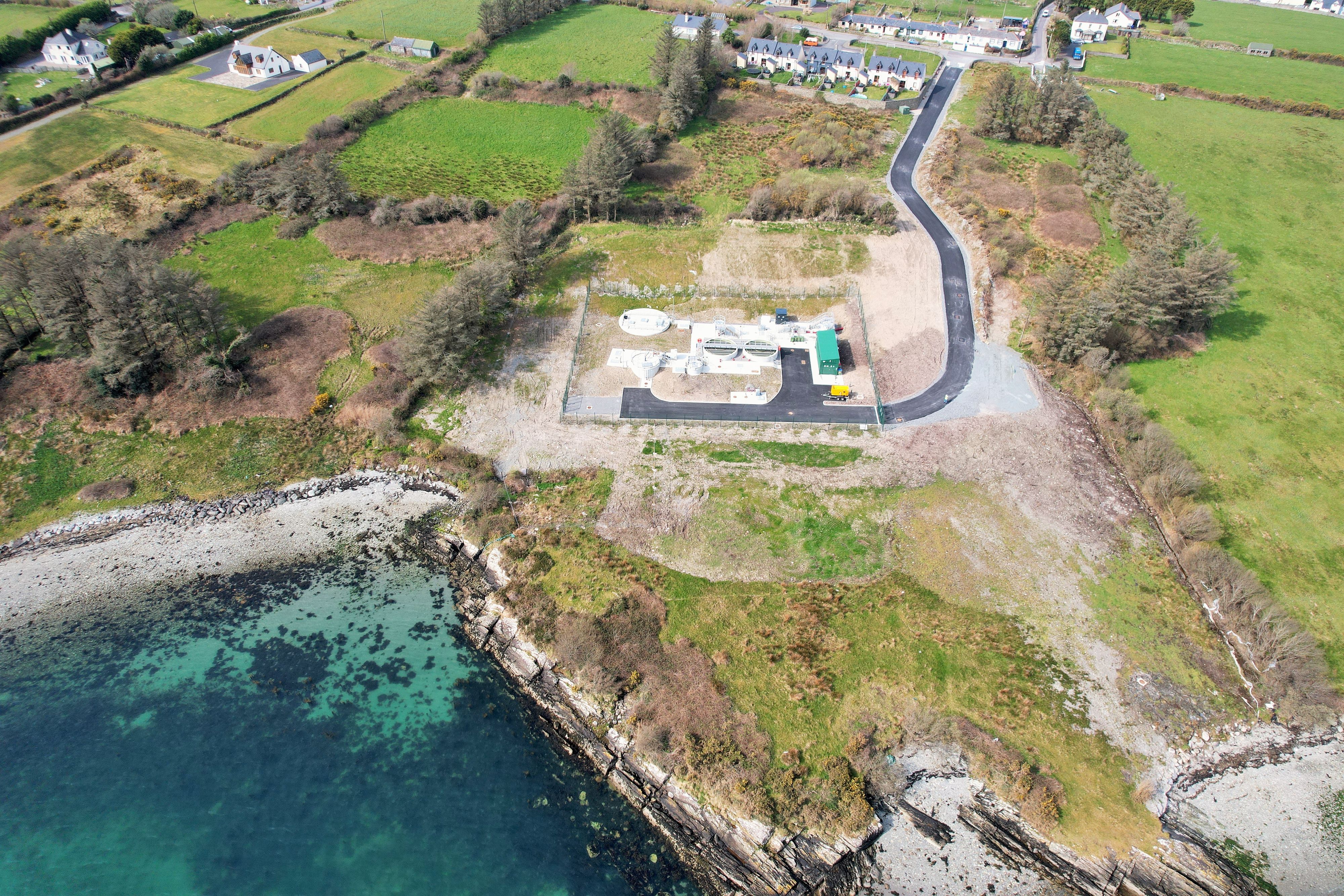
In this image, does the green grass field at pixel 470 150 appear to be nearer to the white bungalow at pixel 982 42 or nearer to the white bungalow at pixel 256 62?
the white bungalow at pixel 256 62

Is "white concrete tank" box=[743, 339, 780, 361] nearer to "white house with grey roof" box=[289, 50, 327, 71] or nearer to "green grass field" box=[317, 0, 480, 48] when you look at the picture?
"green grass field" box=[317, 0, 480, 48]

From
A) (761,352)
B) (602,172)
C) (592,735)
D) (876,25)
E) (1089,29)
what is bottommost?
(592,735)

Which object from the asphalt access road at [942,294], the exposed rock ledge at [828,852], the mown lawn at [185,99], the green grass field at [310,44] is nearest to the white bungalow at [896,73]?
the asphalt access road at [942,294]

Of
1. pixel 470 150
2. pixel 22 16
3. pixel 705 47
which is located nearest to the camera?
pixel 470 150

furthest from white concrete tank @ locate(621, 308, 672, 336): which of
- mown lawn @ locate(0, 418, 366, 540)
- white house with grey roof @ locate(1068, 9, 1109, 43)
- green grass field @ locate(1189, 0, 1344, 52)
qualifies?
green grass field @ locate(1189, 0, 1344, 52)

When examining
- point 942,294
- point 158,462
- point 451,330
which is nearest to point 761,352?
point 942,294

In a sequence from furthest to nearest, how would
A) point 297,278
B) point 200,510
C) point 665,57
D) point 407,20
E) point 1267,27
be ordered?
1. point 1267,27
2. point 407,20
3. point 665,57
4. point 297,278
5. point 200,510

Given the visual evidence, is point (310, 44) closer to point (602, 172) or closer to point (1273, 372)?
point (602, 172)
